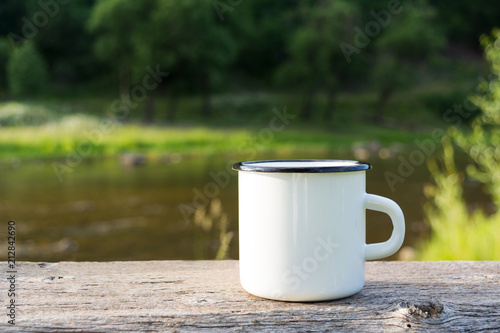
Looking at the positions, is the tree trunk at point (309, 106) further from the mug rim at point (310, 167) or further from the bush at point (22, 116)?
the mug rim at point (310, 167)

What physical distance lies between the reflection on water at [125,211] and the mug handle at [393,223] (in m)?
1.80

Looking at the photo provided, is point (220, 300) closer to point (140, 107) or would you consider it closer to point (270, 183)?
point (270, 183)

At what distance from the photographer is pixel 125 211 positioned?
6.96 m

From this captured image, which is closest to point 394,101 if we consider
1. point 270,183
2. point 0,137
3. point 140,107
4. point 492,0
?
point 140,107

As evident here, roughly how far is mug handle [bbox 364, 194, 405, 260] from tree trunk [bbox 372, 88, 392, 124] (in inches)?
1134

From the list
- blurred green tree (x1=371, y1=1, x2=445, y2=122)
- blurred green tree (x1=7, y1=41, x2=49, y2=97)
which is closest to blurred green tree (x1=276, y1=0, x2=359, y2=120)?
blurred green tree (x1=371, y1=1, x2=445, y2=122)

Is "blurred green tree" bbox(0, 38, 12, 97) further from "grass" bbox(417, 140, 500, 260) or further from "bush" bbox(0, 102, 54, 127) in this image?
"grass" bbox(417, 140, 500, 260)

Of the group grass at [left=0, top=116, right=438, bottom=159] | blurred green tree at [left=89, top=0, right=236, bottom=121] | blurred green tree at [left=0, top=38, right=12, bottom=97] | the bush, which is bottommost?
grass at [left=0, top=116, right=438, bottom=159]

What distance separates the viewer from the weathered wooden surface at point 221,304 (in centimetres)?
98

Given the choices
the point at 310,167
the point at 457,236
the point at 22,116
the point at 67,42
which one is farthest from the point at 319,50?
the point at 310,167

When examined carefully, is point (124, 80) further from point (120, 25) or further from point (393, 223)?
point (393, 223)

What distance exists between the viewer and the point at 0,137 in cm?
1399

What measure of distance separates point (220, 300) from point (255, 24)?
38236mm

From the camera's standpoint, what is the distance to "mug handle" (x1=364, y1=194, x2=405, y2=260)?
1.10m
